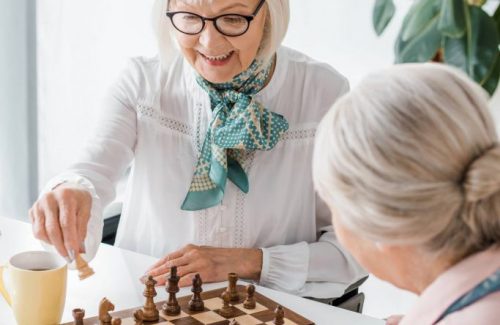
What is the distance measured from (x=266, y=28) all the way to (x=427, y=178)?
3.97 ft

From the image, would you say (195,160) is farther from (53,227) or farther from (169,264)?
(53,227)


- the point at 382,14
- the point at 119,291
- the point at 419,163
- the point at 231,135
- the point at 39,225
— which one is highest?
the point at 382,14

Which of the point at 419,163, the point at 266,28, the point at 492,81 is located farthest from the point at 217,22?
the point at 419,163

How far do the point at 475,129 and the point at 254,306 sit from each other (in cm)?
78

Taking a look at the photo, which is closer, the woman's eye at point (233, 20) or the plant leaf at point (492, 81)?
the woman's eye at point (233, 20)

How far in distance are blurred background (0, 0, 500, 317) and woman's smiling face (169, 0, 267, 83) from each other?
1.23 meters

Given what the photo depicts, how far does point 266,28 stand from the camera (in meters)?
2.02

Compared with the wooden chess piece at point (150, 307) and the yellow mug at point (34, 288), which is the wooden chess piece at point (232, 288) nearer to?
the wooden chess piece at point (150, 307)

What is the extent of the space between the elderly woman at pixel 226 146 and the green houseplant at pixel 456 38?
282 millimetres

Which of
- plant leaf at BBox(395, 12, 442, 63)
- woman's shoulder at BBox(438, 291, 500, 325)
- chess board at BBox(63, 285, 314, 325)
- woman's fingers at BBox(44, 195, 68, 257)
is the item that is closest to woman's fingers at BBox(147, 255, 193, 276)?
chess board at BBox(63, 285, 314, 325)

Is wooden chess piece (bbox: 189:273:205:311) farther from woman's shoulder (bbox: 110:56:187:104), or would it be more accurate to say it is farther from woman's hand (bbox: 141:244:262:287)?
woman's shoulder (bbox: 110:56:187:104)

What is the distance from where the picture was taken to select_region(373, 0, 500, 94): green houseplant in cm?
188

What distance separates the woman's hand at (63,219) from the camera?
60.6 inches

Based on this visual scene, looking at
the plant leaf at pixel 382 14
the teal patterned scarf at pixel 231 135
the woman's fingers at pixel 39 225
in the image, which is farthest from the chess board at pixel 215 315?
the plant leaf at pixel 382 14
